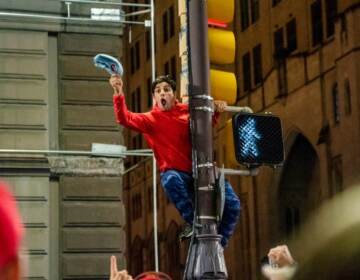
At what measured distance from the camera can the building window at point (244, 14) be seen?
108ft

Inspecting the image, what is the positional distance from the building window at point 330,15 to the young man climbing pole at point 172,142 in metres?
23.5

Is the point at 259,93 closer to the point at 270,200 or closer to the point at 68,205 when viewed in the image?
the point at 270,200

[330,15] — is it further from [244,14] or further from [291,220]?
[291,220]

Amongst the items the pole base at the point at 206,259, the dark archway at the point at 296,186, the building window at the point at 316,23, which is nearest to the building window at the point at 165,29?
the dark archway at the point at 296,186

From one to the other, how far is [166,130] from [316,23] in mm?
24620

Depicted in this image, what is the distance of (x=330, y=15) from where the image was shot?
95.7ft

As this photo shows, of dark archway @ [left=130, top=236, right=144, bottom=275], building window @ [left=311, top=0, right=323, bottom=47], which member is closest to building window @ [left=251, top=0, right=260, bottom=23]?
building window @ [left=311, top=0, right=323, bottom=47]

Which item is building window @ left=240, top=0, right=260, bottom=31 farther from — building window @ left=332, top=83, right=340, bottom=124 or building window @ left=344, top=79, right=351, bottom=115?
building window @ left=344, top=79, right=351, bottom=115

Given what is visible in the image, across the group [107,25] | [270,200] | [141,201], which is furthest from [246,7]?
[107,25]

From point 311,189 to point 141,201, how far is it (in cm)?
1223

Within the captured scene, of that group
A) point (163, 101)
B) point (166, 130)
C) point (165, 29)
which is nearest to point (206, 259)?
point (166, 130)

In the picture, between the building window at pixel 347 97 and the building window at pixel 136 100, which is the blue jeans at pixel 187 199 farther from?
the building window at pixel 136 100

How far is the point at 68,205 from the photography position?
13.6m

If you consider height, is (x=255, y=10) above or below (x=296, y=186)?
above
